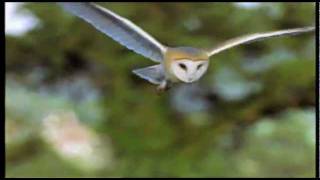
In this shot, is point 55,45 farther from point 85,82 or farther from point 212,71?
point 212,71

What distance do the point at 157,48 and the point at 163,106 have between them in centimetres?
218

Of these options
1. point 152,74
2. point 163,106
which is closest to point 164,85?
point 152,74

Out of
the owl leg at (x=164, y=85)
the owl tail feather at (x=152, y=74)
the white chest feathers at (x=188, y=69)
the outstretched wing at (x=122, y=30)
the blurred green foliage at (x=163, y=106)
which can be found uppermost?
the blurred green foliage at (x=163, y=106)

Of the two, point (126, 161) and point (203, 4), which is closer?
point (203, 4)

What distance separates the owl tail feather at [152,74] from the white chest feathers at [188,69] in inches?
0.8

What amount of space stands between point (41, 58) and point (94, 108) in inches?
11.5

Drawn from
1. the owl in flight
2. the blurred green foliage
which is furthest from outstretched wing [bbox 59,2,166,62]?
the blurred green foliage

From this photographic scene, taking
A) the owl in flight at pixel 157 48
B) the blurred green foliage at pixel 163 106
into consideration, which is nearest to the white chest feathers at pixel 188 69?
the owl in flight at pixel 157 48

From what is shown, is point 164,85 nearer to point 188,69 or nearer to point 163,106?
point 188,69

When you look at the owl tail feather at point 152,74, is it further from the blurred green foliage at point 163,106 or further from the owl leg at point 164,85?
the blurred green foliage at point 163,106

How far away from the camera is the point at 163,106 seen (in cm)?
253

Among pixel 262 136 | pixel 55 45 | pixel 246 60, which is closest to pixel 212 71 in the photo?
pixel 246 60

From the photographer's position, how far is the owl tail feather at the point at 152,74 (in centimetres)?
35

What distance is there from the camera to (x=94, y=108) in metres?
2.65
